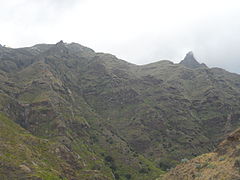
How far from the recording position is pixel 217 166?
3569cm

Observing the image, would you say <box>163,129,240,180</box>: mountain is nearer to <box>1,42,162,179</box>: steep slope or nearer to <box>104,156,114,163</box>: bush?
<box>1,42,162,179</box>: steep slope

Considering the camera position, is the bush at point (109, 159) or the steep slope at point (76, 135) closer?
the steep slope at point (76, 135)

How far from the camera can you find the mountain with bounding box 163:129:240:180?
107 ft

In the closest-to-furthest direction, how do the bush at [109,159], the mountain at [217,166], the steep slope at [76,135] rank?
the mountain at [217,166] → the steep slope at [76,135] → the bush at [109,159]

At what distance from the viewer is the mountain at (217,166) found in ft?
107

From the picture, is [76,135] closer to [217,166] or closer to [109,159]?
[109,159]

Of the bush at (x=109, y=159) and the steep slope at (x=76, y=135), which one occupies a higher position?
the steep slope at (x=76, y=135)

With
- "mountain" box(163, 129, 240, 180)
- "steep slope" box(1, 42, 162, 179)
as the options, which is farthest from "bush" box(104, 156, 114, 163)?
"mountain" box(163, 129, 240, 180)

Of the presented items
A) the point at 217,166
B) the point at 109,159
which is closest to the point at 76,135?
the point at 109,159

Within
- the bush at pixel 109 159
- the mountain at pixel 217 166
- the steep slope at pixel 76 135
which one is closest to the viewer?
the mountain at pixel 217 166

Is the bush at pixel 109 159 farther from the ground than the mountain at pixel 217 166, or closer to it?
closer to it

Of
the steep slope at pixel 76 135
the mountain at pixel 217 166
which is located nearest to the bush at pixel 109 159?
the steep slope at pixel 76 135

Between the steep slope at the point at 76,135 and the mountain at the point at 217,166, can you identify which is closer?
the mountain at the point at 217,166

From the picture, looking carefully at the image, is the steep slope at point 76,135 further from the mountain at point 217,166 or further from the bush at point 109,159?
the mountain at point 217,166
